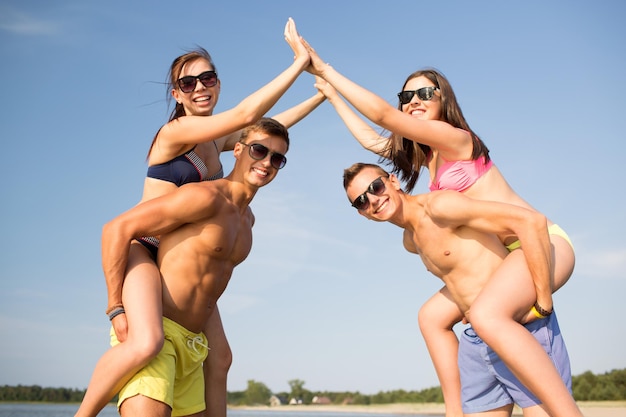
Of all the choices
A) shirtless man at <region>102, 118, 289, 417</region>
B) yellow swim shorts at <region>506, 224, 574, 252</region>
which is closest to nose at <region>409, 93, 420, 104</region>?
shirtless man at <region>102, 118, 289, 417</region>

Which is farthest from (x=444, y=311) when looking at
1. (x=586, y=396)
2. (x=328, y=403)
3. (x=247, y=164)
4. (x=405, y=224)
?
(x=328, y=403)

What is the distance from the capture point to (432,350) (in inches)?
258

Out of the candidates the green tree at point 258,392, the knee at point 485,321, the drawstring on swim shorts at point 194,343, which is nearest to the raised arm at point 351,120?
the knee at point 485,321

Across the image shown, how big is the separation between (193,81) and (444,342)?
3556mm

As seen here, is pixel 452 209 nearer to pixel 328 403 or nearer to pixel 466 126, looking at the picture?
pixel 466 126

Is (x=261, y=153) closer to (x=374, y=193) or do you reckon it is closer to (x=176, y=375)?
(x=374, y=193)

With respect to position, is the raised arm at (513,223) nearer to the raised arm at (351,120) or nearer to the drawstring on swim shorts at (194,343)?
the raised arm at (351,120)

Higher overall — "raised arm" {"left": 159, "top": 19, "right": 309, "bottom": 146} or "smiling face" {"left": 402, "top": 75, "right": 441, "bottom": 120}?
"smiling face" {"left": 402, "top": 75, "right": 441, "bottom": 120}

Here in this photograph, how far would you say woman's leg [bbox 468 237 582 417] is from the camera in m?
5.18

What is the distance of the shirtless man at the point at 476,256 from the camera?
17.7 ft

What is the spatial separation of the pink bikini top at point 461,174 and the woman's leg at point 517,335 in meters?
0.93

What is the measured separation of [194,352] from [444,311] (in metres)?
2.43

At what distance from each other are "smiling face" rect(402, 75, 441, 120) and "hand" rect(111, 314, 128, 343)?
3.29 metres

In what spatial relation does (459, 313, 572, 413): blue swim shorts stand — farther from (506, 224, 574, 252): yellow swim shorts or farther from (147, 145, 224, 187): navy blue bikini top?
(147, 145, 224, 187): navy blue bikini top
